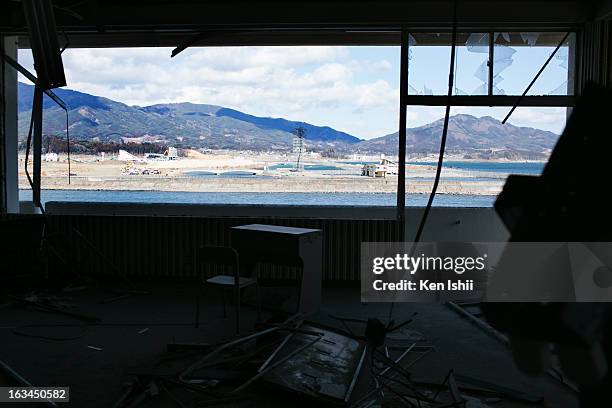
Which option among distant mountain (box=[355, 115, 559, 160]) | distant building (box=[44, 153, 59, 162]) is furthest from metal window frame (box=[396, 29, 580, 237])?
distant building (box=[44, 153, 59, 162])

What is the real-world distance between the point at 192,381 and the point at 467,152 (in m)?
11.3

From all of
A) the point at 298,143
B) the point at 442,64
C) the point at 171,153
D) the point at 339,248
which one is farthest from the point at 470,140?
the point at 171,153

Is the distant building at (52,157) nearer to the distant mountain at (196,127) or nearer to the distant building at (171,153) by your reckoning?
the distant mountain at (196,127)

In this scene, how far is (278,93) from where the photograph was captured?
797 inches

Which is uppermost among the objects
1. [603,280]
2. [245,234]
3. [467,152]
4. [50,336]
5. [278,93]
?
[278,93]

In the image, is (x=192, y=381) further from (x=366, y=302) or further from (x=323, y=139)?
(x=323, y=139)

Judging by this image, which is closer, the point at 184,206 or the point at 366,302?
the point at 366,302

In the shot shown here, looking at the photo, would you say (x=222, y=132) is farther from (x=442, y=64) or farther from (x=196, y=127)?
(x=442, y=64)

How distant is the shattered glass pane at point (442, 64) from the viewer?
651 centimetres

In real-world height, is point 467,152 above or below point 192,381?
above

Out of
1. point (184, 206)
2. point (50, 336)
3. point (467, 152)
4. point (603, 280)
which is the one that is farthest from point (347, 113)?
point (603, 280)

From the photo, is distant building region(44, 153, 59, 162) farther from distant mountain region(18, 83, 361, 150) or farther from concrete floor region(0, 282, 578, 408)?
concrete floor region(0, 282, 578, 408)

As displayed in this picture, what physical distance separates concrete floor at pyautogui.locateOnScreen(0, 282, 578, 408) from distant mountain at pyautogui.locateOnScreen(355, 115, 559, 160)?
1.92 m

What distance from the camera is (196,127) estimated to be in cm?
1500
